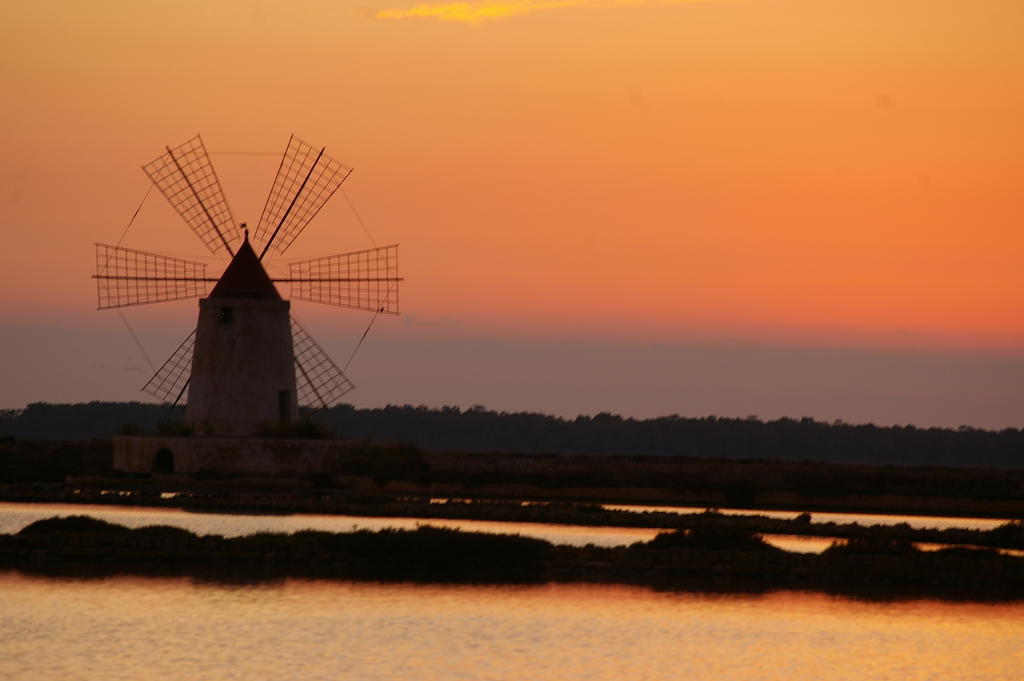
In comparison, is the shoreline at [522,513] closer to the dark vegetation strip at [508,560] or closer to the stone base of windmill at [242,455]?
the dark vegetation strip at [508,560]

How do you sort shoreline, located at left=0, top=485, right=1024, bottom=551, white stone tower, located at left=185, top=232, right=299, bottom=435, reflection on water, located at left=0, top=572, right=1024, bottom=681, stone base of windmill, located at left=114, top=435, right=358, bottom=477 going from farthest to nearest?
white stone tower, located at left=185, top=232, right=299, bottom=435 < stone base of windmill, located at left=114, top=435, right=358, bottom=477 < shoreline, located at left=0, top=485, right=1024, bottom=551 < reflection on water, located at left=0, top=572, right=1024, bottom=681

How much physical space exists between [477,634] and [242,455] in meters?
24.8

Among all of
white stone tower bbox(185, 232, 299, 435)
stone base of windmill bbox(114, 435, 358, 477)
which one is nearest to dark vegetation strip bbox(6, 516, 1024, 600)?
stone base of windmill bbox(114, 435, 358, 477)

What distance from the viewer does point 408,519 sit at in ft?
109

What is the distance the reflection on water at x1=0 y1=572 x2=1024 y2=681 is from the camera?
661 inches

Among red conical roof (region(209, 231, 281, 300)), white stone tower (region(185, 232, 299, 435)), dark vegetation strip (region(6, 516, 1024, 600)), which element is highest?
red conical roof (region(209, 231, 281, 300))

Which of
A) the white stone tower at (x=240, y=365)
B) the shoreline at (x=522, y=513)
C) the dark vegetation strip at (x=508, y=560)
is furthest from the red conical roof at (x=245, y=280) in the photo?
the dark vegetation strip at (x=508, y=560)

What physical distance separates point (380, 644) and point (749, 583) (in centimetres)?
751

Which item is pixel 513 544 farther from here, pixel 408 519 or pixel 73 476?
pixel 73 476

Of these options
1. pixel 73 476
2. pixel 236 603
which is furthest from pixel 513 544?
pixel 73 476

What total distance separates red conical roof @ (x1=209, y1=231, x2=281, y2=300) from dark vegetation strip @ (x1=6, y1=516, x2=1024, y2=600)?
61.9 feet

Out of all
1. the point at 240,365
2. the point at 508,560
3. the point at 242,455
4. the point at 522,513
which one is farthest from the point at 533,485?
the point at 508,560

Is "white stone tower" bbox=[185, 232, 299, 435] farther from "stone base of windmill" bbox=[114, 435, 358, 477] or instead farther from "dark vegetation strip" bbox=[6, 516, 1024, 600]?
"dark vegetation strip" bbox=[6, 516, 1024, 600]

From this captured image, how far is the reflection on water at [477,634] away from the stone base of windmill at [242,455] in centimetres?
1985
